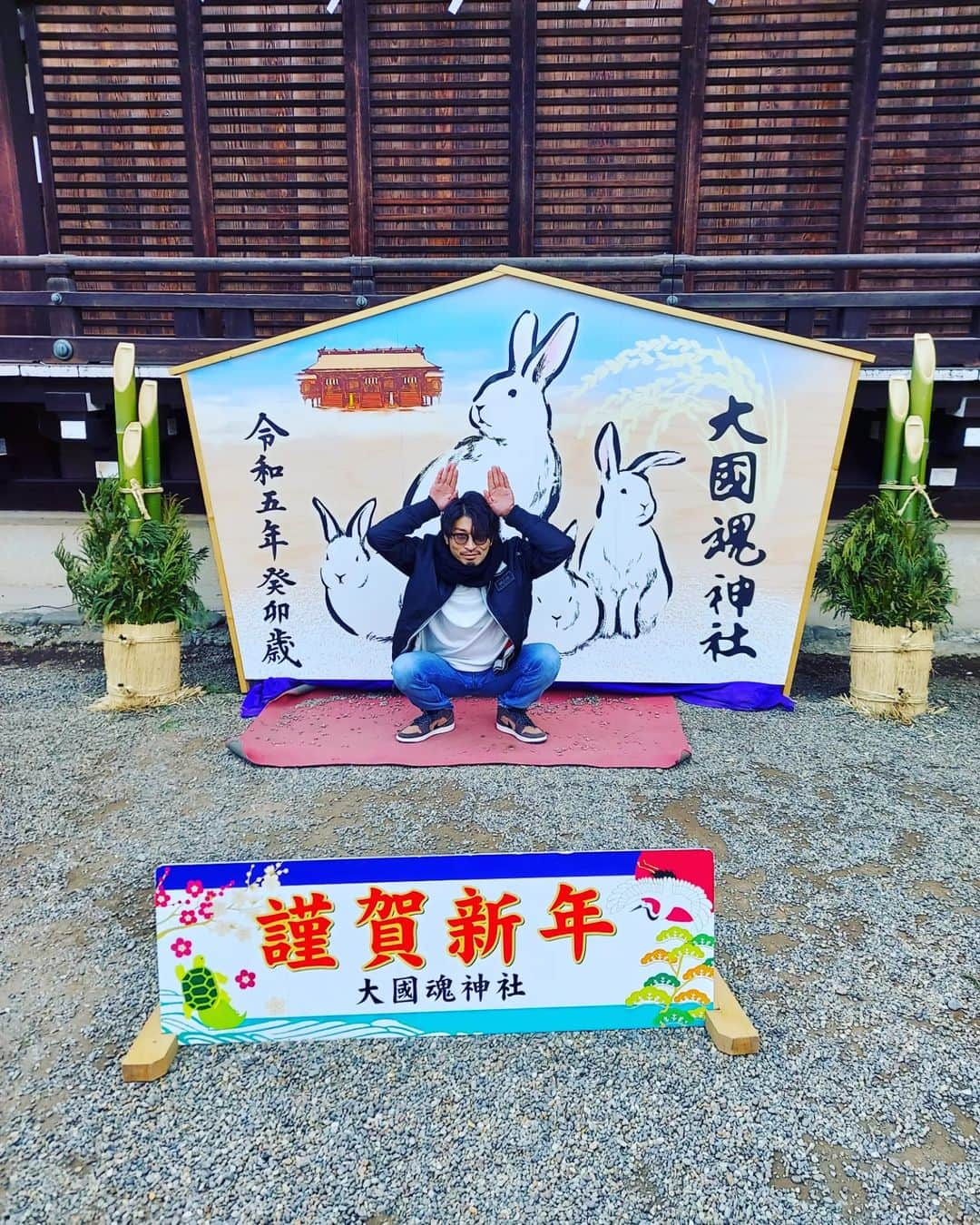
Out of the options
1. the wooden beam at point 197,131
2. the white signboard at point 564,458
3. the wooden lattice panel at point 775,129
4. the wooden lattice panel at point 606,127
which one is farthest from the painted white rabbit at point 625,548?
the wooden beam at point 197,131

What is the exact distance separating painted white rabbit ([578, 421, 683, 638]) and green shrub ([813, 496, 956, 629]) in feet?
3.80

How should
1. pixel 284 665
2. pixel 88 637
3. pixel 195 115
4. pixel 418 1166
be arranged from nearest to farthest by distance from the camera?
pixel 418 1166
pixel 284 665
pixel 195 115
pixel 88 637

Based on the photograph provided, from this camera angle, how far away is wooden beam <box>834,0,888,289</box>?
6270 mm

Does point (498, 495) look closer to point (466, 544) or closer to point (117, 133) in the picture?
point (466, 544)

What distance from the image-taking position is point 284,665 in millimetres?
5531

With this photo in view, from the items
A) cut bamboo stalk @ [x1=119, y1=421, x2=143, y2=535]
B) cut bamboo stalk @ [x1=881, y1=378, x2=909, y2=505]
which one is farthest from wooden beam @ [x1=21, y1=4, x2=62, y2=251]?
cut bamboo stalk @ [x1=881, y1=378, x2=909, y2=505]

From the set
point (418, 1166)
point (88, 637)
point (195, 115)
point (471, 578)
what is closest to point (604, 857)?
point (418, 1166)

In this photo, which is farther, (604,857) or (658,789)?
(658,789)

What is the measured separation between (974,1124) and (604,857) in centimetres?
118

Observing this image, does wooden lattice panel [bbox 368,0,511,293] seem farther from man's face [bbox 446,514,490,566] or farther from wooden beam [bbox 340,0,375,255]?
man's face [bbox 446,514,490,566]

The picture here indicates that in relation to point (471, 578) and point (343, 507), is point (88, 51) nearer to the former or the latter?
point (343, 507)

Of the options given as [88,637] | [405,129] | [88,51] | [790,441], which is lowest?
[88,637]

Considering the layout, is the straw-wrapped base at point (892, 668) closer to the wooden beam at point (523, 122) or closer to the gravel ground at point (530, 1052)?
the gravel ground at point (530, 1052)

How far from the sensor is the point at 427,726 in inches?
189
